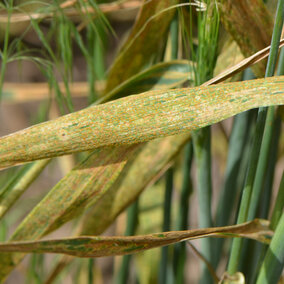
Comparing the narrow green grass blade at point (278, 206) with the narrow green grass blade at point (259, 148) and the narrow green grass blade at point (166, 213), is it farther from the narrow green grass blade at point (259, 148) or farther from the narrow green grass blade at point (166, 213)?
the narrow green grass blade at point (166, 213)

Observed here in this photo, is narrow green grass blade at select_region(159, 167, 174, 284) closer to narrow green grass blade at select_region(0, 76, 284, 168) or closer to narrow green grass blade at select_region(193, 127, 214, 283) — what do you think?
narrow green grass blade at select_region(193, 127, 214, 283)

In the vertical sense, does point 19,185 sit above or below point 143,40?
below

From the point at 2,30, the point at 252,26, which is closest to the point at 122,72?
the point at 252,26

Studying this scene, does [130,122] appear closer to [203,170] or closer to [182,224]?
[203,170]

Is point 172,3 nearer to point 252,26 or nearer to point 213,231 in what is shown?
point 252,26

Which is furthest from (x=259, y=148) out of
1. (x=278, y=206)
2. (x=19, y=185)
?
(x=19, y=185)

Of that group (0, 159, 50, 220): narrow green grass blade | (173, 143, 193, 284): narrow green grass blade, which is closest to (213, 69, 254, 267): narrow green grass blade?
(173, 143, 193, 284): narrow green grass blade
